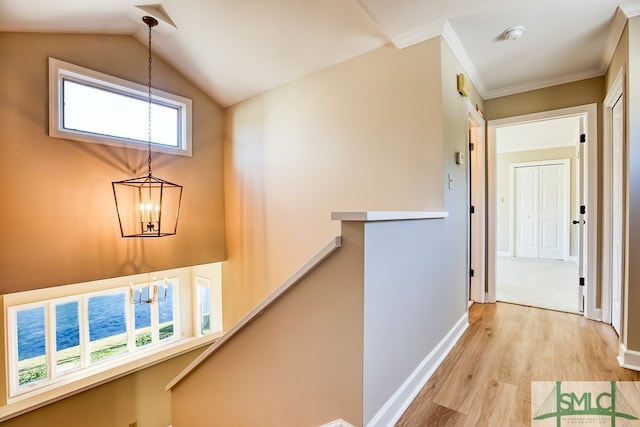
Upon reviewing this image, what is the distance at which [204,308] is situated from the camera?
560 centimetres

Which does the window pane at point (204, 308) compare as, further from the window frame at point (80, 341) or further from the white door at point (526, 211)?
the white door at point (526, 211)

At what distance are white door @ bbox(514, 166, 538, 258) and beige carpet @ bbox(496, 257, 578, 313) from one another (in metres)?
0.47

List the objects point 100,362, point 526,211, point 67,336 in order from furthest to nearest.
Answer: point 526,211, point 100,362, point 67,336

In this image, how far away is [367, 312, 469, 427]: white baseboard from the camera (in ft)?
4.64

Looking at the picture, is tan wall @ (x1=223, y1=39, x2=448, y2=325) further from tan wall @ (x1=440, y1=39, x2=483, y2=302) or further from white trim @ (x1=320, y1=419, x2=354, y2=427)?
white trim @ (x1=320, y1=419, x2=354, y2=427)

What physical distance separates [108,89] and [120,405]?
372 centimetres

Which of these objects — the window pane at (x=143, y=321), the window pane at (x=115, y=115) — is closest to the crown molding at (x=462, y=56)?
the window pane at (x=115, y=115)

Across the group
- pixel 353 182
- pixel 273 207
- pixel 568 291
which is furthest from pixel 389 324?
pixel 568 291

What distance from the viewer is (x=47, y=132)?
2914mm

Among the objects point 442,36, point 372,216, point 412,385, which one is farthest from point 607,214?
point 372,216

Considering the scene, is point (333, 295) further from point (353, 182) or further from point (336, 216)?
point (353, 182)

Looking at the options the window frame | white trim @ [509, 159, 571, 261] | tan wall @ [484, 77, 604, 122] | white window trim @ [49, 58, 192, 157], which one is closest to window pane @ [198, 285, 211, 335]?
the window frame

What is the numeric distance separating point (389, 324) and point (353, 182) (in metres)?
1.64

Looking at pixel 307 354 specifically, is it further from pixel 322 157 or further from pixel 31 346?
pixel 31 346
